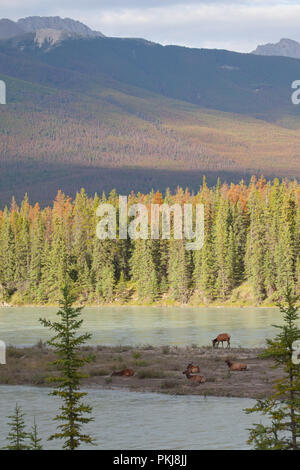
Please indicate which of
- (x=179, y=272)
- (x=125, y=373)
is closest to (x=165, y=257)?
(x=179, y=272)

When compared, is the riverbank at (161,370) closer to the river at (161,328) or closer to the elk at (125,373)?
the elk at (125,373)

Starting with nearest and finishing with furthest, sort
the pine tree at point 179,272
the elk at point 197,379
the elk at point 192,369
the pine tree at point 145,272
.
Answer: the elk at point 197,379 → the elk at point 192,369 → the pine tree at point 179,272 → the pine tree at point 145,272

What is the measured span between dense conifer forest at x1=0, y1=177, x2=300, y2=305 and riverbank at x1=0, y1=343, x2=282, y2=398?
49208 millimetres

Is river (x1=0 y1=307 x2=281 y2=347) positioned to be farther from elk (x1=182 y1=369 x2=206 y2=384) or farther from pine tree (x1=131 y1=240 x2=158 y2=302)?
pine tree (x1=131 y1=240 x2=158 y2=302)

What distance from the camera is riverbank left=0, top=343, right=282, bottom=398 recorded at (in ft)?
116

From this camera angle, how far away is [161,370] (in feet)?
130

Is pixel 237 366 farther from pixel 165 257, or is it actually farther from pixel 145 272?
pixel 165 257

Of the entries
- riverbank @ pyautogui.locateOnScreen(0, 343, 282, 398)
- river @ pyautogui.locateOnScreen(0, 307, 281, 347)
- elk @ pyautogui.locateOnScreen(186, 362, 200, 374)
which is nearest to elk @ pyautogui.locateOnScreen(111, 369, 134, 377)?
riverbank @ pyautogui.locateOnScreen(0, 343, 282, 398)

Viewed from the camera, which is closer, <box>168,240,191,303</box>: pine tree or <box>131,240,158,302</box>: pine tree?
<box>168,240,191,303</box>: pine tree

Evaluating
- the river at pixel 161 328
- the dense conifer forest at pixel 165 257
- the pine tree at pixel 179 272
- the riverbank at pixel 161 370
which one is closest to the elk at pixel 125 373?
the riverbank at pixel 161 370

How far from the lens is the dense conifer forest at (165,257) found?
101m

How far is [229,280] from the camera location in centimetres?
10650

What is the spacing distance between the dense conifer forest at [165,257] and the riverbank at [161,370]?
49.2 m
